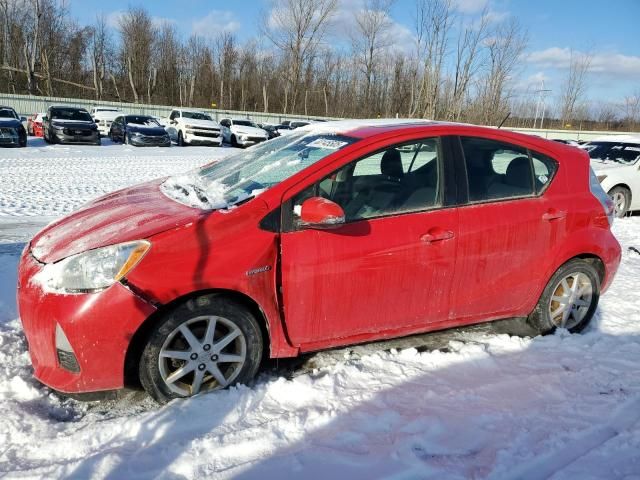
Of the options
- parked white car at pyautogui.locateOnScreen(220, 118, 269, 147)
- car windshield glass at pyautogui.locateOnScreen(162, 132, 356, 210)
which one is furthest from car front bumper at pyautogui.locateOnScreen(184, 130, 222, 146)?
car windshield glass at pyautogui.locateOnScreen(162, 132, 356, 210)

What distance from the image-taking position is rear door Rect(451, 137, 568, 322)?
3.42 meters

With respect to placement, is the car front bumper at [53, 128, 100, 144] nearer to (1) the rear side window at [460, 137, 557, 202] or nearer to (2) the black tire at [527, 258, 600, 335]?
(1) the rear side window at [460, 137, 557, 202]

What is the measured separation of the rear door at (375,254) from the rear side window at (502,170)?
0.83 feet

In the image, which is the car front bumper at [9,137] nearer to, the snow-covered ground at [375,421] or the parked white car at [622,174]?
the snow-covered ground at [375,421]

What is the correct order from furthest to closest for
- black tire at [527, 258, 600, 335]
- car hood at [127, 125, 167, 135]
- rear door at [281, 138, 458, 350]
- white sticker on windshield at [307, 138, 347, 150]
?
car hood at [127, 125, 167, 135] < black tire at [527, 258, 600, 335] < white sticker on windshield at [307, 138, 347, 150] < rear door at [281, 138, 458, 350]

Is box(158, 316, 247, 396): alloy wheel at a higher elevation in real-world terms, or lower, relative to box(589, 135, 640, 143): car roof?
lower

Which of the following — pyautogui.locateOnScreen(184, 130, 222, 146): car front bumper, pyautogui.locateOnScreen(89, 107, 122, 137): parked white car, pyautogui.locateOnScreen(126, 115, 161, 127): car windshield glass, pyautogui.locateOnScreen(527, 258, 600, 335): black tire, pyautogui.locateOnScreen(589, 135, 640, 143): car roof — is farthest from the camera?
pyautogui.locateOnScreen(89, 107, 122, 137): parked white car

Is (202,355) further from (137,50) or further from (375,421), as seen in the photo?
(137,50)

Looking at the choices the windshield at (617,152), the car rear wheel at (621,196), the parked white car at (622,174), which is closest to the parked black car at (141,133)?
the windshield at (617,152)

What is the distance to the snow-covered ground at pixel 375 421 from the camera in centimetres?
239

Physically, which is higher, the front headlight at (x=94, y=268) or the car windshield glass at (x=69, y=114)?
the car windshield glass at (x=69, y=114)

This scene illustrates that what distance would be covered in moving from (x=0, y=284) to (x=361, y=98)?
54.9 metres

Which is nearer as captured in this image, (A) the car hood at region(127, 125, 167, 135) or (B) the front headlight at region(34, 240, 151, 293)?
(B) the front headlight at region(34, 240, 151, 293)

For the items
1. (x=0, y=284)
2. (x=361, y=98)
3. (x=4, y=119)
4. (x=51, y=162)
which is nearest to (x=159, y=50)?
(x=361, y=98)
